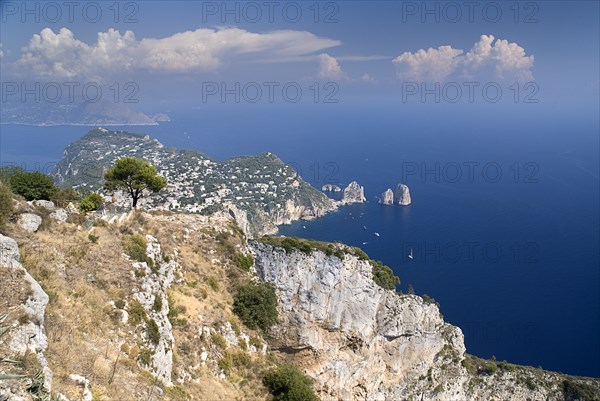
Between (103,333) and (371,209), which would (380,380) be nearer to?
(103,333)

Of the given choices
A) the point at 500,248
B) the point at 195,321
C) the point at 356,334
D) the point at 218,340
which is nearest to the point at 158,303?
the point at 195,321

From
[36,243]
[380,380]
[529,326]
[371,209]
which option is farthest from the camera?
[371,209]

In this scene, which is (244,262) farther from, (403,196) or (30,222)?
(403,196)

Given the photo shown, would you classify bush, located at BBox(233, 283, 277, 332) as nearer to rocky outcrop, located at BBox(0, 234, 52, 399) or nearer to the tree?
the tree

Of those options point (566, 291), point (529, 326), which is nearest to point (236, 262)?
point (529, 326)

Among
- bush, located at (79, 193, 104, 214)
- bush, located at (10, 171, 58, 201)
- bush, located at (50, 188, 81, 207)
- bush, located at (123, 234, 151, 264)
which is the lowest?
bush, located at (123, 234, 151, 264)

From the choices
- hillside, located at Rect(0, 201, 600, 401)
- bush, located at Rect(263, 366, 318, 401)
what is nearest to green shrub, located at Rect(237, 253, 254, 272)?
hillside, located at Rect(0, 201, 600, 401)
